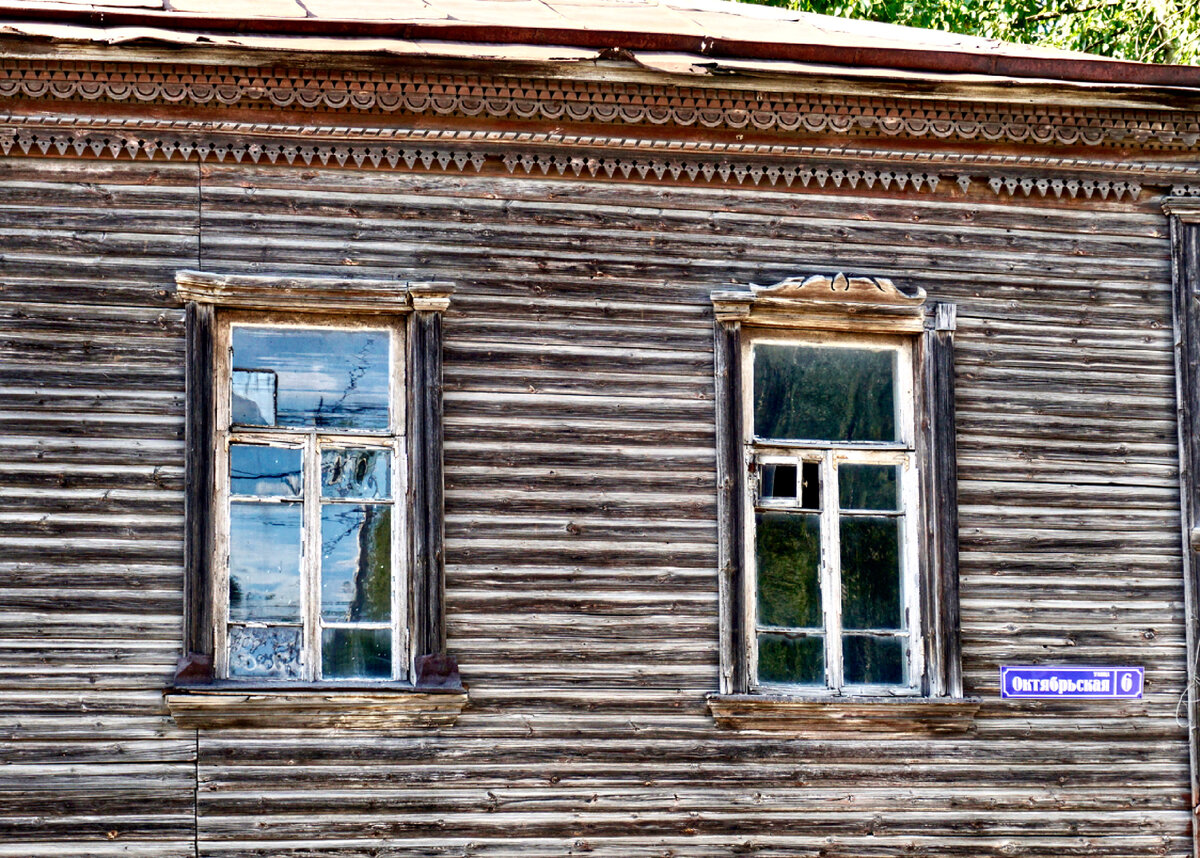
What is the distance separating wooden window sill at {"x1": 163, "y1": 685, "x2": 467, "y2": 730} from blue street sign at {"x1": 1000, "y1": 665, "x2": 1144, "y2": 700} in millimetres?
2922

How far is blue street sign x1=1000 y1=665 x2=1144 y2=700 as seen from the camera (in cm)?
824

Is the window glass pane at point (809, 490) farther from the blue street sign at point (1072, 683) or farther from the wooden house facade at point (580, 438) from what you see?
the blue street sign at point (1072, 683)

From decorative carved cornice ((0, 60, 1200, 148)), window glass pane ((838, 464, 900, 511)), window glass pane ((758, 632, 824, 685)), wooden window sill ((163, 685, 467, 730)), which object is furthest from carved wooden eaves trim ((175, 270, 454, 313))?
window glass pane ((758, 632, 824, 685))

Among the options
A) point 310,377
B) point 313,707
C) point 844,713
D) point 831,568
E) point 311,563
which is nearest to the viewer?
point 313,707

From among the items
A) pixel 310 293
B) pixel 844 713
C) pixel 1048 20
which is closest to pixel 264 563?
pixel 310 293

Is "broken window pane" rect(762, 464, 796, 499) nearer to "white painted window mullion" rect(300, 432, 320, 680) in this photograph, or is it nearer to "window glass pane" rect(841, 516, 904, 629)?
"window glass pane" rect(841, 516, 904, 629)

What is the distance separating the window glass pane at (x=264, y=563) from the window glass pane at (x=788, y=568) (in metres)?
2.40

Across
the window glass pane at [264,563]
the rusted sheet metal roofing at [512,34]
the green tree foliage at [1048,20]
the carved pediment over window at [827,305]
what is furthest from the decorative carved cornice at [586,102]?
the green tree foliage at [1048,20]

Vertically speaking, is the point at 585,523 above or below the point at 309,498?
below

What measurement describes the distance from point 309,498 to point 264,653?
0.80m

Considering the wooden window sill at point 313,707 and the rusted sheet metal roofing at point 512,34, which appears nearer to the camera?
the wooden window sill at point 313,707

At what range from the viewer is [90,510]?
748cm

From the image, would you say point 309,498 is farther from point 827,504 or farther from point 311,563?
point 827,504

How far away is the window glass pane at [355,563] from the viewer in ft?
25.5
